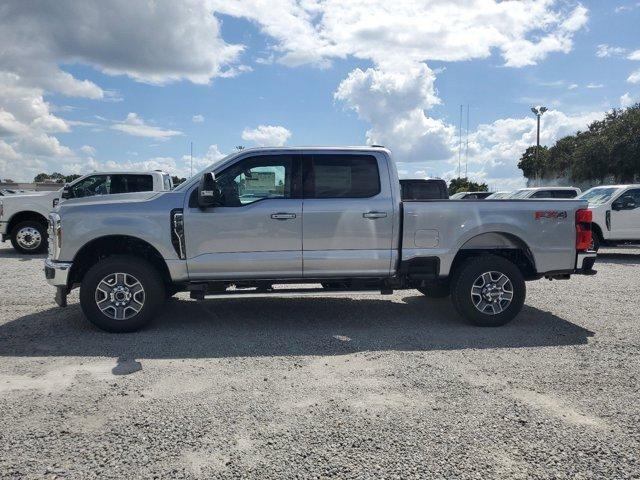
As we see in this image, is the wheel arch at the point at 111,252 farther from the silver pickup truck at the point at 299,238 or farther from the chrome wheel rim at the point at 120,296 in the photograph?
the chrome wheel rim at the point at 120,296

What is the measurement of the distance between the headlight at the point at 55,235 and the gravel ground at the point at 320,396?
869 mm

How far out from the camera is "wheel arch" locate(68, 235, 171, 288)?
594 cm

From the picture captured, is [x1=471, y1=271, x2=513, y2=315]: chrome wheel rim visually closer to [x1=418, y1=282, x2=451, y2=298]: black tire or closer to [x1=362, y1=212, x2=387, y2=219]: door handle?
[x1=418, y1=282, x2=451, y2=298]: black tire

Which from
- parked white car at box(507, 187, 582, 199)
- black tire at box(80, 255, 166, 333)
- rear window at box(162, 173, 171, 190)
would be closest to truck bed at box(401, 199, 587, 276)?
black tire at box(80, 255, 166, 333)

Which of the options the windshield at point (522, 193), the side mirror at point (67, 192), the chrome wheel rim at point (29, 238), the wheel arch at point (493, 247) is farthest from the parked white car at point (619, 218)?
the chrome wheel rim at point (29, 238)

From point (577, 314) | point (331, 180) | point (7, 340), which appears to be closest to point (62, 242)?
point (7, 340)

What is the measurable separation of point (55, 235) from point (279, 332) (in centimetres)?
265

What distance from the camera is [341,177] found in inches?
243

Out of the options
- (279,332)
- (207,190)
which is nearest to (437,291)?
(279,332)

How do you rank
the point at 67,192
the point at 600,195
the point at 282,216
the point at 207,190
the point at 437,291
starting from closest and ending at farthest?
the point at 207,190 → the point at 282,216 → the point at 437,291 → the point at 67,192 → the point at 600,195

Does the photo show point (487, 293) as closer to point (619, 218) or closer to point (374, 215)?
point (374, 215)

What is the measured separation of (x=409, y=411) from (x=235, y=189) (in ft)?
10.7

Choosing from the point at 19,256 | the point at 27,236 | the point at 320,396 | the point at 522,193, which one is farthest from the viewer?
the point at 522,193

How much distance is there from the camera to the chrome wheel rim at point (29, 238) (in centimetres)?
1295
